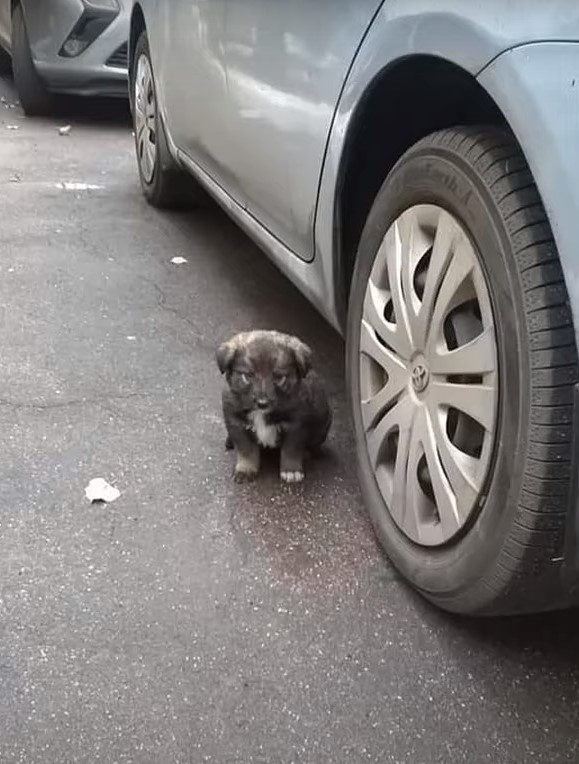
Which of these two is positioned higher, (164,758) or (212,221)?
(164,758)

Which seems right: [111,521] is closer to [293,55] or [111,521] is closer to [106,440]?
[106,440]

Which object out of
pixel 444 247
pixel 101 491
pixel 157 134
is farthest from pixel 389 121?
pixel 157 134

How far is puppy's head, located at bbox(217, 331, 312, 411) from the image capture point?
9.57ft

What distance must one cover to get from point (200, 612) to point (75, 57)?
20.6ft

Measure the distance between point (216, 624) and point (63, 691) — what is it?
1.31 feet

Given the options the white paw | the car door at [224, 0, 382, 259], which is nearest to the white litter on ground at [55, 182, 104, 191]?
the car door at [224, 0, 382, 259]

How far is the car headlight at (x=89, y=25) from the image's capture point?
7539mm

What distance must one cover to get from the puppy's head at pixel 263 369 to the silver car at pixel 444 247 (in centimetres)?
20

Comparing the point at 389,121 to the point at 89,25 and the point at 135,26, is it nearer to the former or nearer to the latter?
the point at 135,26

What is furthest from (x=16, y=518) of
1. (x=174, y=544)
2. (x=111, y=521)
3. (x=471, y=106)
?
(x=471, y=106)

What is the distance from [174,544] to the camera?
2717 mm

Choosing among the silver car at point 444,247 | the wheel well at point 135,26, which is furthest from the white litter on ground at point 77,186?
the silver car at point 444,247

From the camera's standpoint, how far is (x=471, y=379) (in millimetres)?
2193

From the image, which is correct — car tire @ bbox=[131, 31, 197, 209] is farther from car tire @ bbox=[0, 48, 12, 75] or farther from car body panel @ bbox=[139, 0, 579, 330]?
car tire @ bbox=[0, 48, 12, 75]
